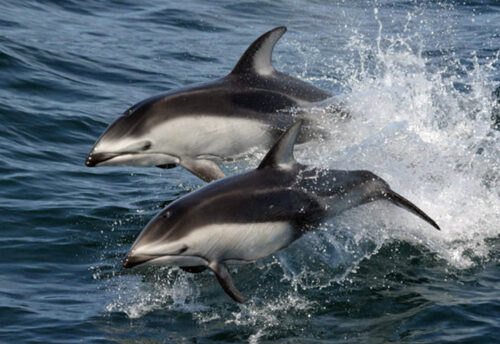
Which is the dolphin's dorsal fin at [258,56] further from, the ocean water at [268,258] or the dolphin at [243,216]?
the dolphin at [243,216]

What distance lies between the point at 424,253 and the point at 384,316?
4.66 feet

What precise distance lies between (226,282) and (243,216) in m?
0.48

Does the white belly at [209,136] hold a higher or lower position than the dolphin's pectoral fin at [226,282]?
higher

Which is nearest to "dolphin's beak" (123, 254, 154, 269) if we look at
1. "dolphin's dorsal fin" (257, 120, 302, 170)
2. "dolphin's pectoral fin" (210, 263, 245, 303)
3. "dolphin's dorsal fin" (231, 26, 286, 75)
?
"dolphin's pectoral fin" (210, 263, 245, 303)

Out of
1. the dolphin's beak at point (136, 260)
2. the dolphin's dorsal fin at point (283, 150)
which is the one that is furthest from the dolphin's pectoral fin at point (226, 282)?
the dolphin's dorsal fin at point (283, 150)

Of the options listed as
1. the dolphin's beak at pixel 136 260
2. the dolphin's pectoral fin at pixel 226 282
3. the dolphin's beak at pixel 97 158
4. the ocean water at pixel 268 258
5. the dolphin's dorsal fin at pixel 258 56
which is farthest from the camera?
the dolphin's dorsal fin at pixel 258 56

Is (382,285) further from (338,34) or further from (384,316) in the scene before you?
(338,34)

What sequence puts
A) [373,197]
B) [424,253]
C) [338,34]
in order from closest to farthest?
[373,197]
[424,253]
[338,34]

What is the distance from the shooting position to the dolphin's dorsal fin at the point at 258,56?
312 inches

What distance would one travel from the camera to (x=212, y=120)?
7883 mm

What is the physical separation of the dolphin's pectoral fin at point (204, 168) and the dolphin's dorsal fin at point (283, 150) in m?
1.51

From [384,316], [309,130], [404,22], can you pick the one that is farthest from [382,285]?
[404,22]

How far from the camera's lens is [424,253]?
26.1ft

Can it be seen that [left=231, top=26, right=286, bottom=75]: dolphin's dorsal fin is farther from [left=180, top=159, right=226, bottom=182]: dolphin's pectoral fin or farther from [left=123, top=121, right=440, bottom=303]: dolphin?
[left=123, top=121, right=440, bottom=303]: dolphin
